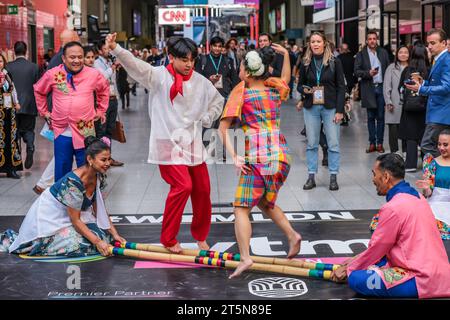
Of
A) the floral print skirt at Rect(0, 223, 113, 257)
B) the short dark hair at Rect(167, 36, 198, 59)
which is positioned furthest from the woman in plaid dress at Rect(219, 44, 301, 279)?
the floral print skirt at Rect(0, 223, 113, 257)

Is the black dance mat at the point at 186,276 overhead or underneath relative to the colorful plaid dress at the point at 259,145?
underneath

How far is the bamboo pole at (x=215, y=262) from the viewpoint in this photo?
5.75 m

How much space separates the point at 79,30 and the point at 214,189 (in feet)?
62.8

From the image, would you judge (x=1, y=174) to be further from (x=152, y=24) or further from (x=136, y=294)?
(x=152, y=24)

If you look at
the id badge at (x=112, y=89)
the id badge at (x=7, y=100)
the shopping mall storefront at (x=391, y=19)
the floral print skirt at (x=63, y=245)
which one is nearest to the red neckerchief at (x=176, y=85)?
the floral print skirt at (x=63, y=245)

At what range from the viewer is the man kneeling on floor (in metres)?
5.12

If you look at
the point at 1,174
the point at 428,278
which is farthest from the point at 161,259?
the point at 1,174

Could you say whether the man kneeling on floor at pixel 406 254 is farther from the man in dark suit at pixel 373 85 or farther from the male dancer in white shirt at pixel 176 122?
the man in dark suit at pixel 373 85

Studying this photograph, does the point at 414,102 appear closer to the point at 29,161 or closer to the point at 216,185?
the point at 216,185

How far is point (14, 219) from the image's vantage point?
26.7 feet

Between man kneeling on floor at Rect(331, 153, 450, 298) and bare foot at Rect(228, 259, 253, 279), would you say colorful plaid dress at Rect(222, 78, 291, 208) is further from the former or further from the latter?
man kneeling on floor at Rect(331, 153, 450, 298)

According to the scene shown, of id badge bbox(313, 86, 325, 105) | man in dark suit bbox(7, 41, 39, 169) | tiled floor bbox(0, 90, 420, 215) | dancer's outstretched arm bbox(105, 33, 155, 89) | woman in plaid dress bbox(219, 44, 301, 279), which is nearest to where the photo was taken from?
woman in plaid dress bbox(219, 44, 301, 279)

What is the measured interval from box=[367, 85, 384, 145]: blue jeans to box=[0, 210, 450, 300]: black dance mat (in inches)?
211

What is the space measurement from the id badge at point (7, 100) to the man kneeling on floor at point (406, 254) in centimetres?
662
